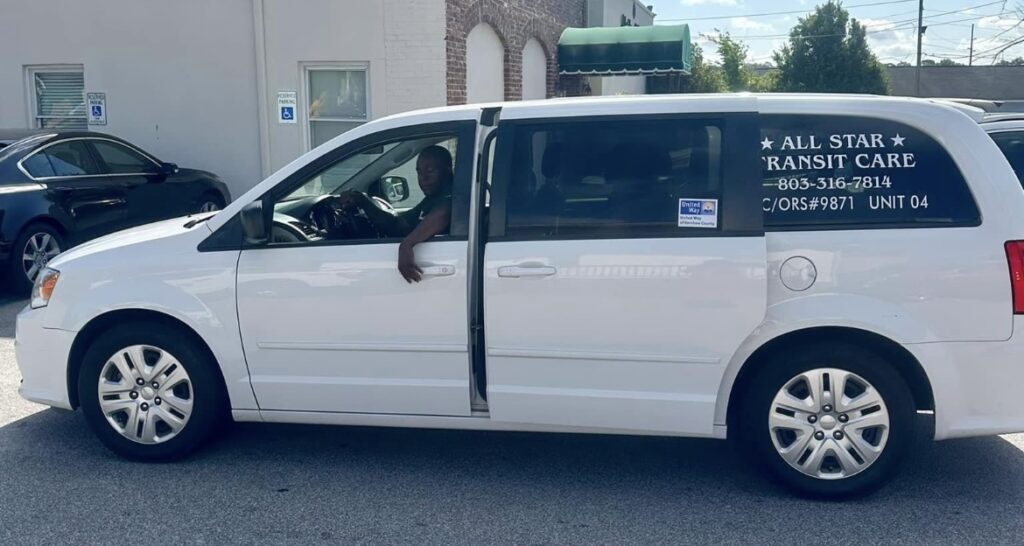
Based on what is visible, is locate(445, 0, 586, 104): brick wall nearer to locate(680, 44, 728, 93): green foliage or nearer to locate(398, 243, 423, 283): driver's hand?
locate(398, 243, 423, 283): driver's hand

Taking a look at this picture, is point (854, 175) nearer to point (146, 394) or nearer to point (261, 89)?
point (146, 394)

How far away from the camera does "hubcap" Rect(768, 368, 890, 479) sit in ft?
14.5

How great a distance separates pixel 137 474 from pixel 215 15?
32.3 feet

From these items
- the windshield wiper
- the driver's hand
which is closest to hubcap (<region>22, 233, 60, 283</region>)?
the windshield wiper

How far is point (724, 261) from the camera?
4371 mm

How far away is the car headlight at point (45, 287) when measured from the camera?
5.10 meters

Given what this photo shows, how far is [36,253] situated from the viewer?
31.6 ft

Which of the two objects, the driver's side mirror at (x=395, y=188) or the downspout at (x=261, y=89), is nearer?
the driver's side mirror at (x=395, y=188)

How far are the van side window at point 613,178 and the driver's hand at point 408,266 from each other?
48cm

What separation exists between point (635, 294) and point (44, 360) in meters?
3.14

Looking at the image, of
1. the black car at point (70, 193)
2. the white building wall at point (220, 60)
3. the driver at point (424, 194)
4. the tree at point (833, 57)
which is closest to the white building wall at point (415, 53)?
the white building wall at point (220, 60)

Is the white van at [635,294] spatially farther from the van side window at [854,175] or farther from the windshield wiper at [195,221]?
the windshield wiper at [195,221]

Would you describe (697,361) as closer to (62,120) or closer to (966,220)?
(966,220)

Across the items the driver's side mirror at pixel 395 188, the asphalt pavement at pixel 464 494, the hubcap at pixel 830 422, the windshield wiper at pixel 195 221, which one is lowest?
the asphalt pavement at pixel 464 494
